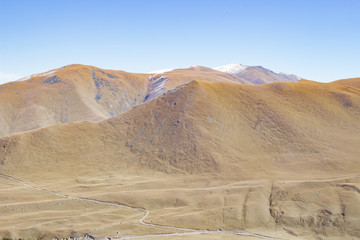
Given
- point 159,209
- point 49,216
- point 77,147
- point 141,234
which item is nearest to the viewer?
point 141,234

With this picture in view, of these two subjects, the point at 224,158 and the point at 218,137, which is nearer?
the point at 224,158

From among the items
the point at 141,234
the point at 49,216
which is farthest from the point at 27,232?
the point at 141,234

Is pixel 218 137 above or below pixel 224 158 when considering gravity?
above

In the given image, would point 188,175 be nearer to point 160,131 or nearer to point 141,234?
Answer: point 160,131

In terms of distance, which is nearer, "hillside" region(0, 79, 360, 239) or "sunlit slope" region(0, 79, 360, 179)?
"hillside" region(0, 79, 360, 239)
